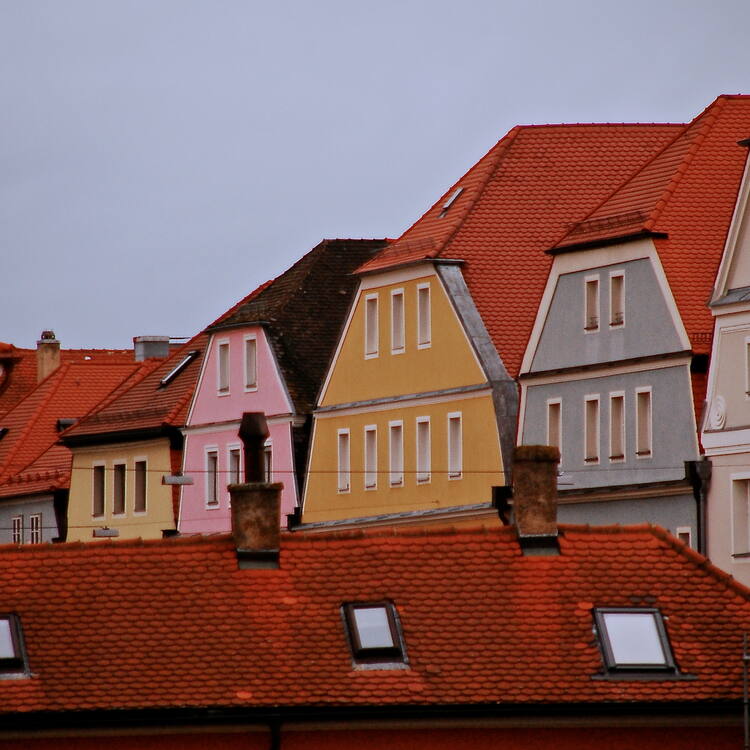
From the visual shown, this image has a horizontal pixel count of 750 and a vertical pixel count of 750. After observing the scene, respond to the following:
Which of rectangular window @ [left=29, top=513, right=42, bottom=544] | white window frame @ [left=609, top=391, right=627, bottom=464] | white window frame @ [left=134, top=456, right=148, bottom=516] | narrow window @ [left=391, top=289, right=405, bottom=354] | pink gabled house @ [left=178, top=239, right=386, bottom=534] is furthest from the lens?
rectangular window @ [left=29, top=513, right=42, bottom=544]

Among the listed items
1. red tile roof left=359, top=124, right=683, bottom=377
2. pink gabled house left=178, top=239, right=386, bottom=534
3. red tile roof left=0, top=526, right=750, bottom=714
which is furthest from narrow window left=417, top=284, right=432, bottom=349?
red tile roof left=0, top=526, right=750, bottom=714

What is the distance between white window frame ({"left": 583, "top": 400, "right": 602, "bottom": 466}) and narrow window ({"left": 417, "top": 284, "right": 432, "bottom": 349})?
7.06 meters

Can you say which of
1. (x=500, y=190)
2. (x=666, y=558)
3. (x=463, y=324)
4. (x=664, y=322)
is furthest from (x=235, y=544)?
(x=500, y=190)

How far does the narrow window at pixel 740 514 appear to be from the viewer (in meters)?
55.6

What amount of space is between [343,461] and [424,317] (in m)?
4.71

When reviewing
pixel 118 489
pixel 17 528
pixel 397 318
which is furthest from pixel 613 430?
pixel 17 528

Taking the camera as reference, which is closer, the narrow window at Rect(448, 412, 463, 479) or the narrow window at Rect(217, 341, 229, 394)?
the narrow window at Rect(448, 412, 463, 479)

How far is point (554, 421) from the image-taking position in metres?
62.8

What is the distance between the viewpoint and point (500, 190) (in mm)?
70312

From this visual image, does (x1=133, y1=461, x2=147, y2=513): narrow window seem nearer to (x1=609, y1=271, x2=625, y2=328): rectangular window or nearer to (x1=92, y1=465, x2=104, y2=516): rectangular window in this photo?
(x1=92, y1=465, x2=104, y2=516): rectangular window

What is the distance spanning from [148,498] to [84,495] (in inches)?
161

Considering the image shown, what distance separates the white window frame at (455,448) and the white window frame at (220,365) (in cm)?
1223

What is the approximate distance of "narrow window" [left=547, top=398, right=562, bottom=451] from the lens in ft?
205

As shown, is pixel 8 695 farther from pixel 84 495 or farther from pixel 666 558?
pixel 84 495
